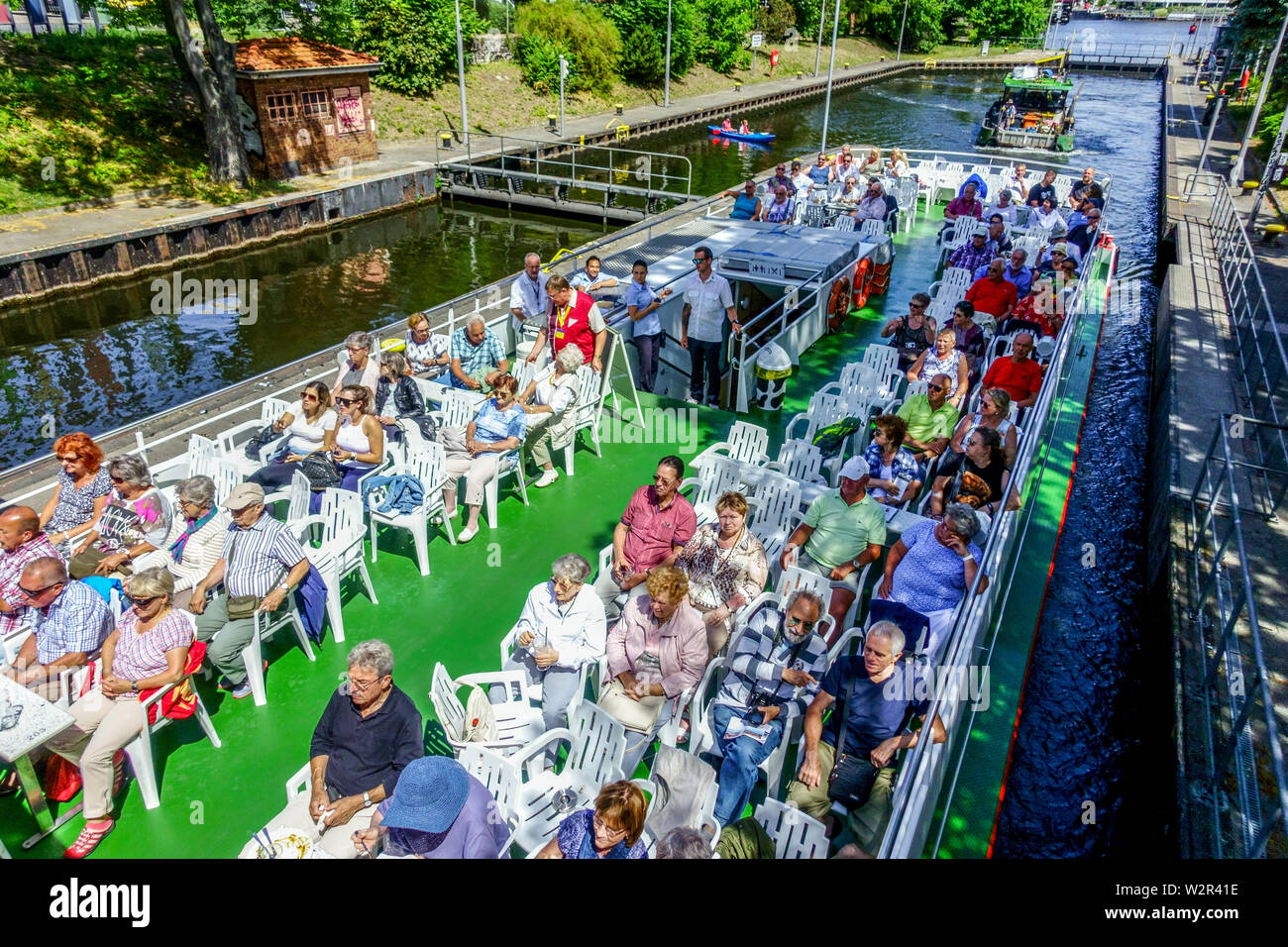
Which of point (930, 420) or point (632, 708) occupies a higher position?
point (930, 420)

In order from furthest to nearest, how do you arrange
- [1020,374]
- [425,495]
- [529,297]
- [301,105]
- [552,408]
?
1. [301,105]
2. [529,297]
3. [1020,374]
4. [552,408]
5. [425,495]

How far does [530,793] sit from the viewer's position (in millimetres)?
4012

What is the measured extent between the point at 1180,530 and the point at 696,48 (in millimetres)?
45274

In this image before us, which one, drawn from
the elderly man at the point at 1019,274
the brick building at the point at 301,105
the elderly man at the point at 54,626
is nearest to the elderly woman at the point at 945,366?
the elderly man at the point at 1019,274

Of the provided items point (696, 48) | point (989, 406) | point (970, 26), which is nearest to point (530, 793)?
point (989, 406)

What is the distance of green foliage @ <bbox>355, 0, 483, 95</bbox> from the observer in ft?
105

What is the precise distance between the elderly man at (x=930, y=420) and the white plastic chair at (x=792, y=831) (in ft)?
12.3

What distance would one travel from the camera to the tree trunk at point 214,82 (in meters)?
20.6

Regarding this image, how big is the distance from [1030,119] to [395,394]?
100 feet

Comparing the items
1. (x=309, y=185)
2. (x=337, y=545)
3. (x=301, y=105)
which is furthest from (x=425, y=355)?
(x=301, y=105)

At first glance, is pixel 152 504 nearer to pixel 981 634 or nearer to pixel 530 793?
pixel 530 793

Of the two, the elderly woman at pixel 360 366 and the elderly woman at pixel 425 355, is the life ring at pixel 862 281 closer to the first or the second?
the elderly woman at pixel 425 355

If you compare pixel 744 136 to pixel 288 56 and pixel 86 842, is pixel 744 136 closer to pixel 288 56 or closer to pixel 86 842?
pixel 288 56

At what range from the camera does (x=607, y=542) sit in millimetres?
6957
